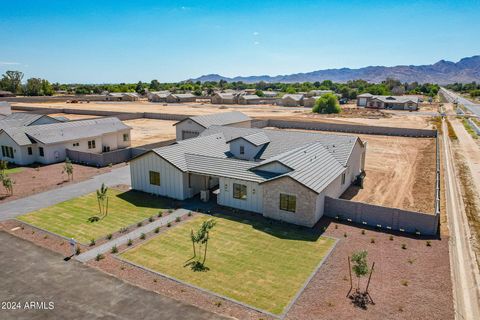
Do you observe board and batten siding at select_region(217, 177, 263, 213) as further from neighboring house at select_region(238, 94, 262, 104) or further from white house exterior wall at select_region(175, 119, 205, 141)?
neighboring house at select_region(238, 94, 262, 104)

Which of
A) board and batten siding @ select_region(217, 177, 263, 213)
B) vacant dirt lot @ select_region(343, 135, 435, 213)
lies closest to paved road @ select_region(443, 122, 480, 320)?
vacant dirt lot @ select_region(343, 135, 435, 213)

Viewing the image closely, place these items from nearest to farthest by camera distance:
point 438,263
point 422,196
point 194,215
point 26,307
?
point 26,307 → point 438,263 → point 194,215 → point 422,196

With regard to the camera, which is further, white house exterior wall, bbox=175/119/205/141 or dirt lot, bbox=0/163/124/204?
white house exterior wall, bbox=175/119/205/141

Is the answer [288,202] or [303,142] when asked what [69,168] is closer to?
[288,202]

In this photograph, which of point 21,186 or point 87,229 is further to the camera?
point 21,186

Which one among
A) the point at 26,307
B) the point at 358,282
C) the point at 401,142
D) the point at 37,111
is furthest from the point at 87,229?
the point at 37,111

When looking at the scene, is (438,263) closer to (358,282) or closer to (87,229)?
(358,282)

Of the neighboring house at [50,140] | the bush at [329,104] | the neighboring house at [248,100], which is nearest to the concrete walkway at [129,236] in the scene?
the neighboring house at [50,140]
